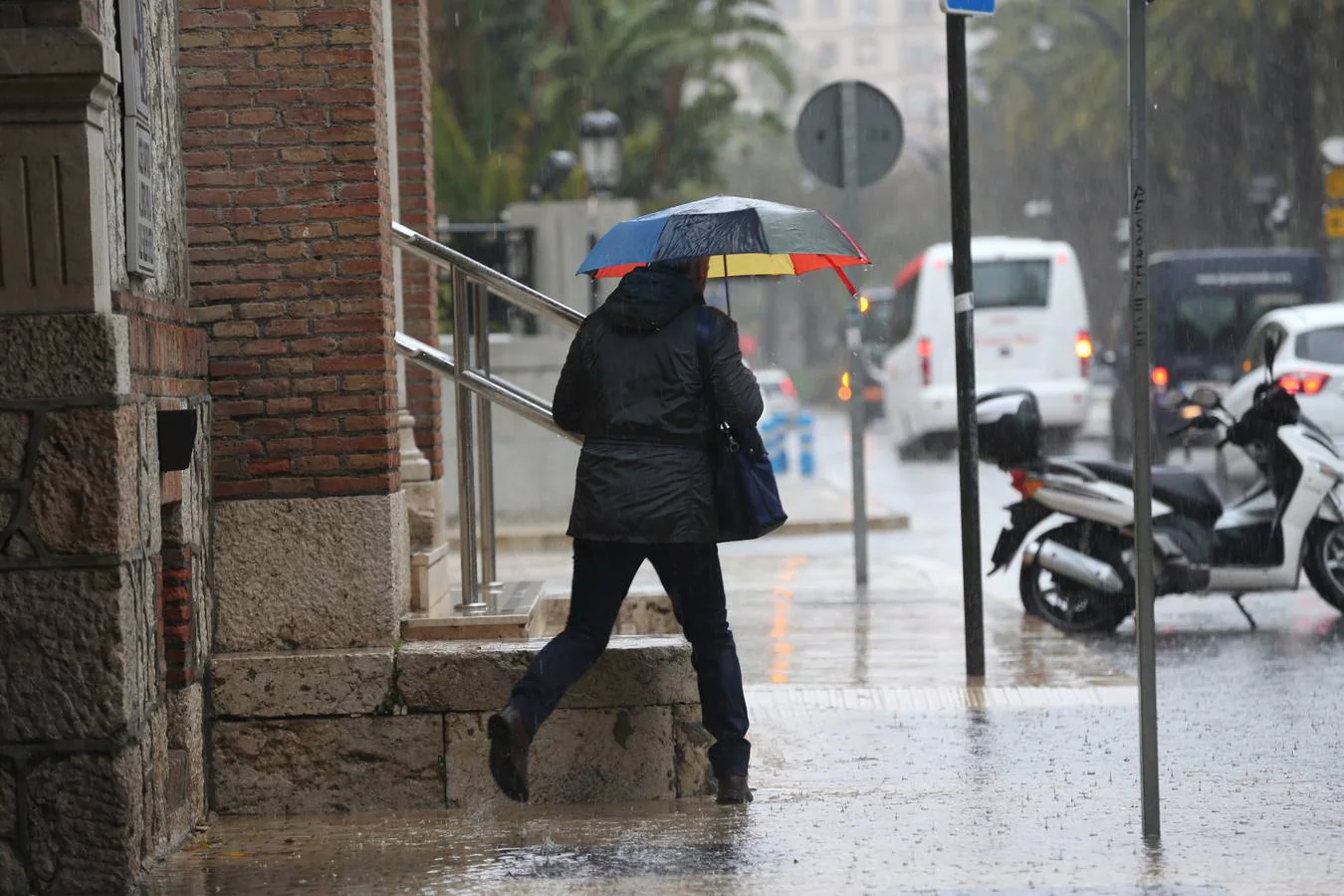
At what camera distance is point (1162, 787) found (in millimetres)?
6496

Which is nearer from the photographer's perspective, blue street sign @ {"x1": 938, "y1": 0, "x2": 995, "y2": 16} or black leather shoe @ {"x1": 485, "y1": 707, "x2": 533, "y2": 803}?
black leather shoe @ {"x1": 485, "y1": 707, "x2": 533, "y2": 803}

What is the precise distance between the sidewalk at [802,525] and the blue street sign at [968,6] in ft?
23.2

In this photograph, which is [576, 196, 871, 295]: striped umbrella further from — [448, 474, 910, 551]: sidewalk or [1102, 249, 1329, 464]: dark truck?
[1102, 249, 1329, 464]: dark truck

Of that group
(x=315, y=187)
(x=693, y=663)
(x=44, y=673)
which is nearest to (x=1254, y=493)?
(x=693, y=663)

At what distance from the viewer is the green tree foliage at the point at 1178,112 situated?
30.0 metres

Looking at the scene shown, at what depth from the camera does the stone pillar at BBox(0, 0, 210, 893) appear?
17.3 ft

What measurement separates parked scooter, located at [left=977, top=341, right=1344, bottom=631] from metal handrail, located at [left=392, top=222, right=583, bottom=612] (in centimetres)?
377

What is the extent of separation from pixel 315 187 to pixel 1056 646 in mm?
4846

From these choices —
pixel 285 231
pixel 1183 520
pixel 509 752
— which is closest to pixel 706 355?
pixel 509 752

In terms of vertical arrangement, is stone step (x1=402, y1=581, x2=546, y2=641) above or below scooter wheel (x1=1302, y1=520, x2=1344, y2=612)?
above

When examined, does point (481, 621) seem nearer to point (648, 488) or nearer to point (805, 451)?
point (648, 488)

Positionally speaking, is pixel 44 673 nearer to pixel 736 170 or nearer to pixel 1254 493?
pixel 1254 493

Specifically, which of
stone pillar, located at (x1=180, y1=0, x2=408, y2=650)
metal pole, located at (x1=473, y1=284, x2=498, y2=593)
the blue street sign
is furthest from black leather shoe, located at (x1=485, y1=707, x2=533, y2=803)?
the blue street sign

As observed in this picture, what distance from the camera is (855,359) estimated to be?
1265cm
